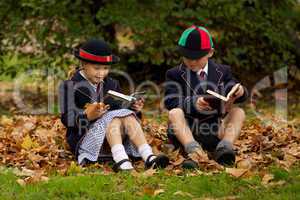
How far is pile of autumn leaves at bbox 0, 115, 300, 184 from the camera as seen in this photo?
17.7ft

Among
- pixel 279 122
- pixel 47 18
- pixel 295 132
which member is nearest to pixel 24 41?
pixel 47 18

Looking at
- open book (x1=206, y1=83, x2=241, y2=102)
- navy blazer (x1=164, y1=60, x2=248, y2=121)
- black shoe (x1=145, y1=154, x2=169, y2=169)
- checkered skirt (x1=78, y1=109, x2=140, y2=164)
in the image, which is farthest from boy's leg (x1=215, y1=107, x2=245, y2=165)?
checkered skirt (x1=78, y1=109, x2=140, y2=164)

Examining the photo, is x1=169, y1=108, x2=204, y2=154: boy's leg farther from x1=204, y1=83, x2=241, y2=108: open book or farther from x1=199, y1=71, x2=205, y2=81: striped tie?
x1=199, y1=71, x2=205, y2=81: striped tie

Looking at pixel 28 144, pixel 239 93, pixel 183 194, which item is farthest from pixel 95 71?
pixel 183 194

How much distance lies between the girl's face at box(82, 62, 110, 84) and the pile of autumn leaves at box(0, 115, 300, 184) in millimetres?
747

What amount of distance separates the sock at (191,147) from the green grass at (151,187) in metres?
0.53

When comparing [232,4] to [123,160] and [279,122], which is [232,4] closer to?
[279,122]

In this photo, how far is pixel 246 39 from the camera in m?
11.2

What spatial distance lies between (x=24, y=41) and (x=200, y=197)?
7590 mm

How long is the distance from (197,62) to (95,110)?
103 cm

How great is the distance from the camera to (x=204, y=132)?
6047 mm

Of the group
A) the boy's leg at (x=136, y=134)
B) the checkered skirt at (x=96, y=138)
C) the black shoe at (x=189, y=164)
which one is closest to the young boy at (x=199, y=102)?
the black shoe at (x=189, y=164)

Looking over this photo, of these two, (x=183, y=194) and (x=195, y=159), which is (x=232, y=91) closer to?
(x=195, y=159)

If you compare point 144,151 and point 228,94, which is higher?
point 228,94
